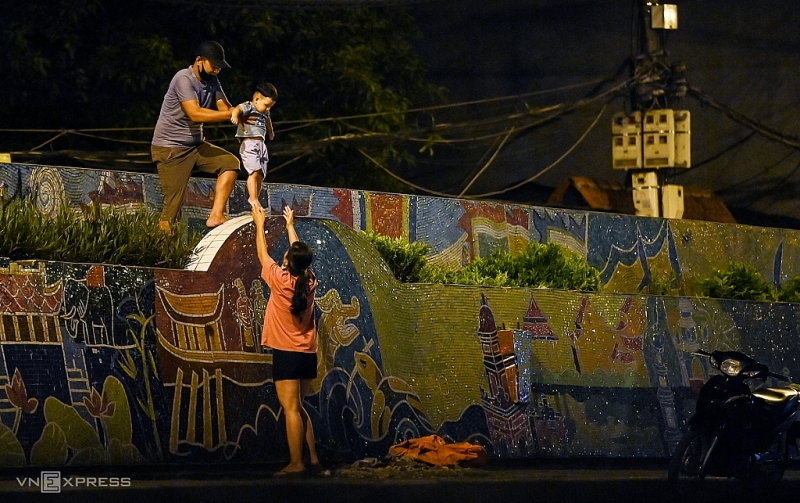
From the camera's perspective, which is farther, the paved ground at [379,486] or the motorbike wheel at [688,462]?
→ the motorbike wheel at [688,462]

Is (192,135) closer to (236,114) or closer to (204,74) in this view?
(204,74)

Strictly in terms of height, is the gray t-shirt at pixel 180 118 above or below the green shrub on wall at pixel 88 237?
above

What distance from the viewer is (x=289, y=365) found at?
375 inches

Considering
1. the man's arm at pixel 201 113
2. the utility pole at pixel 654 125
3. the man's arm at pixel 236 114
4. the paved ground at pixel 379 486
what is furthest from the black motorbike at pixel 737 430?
the utility pole at pixel 654 125

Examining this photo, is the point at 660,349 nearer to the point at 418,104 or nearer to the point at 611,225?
the point at 611,225

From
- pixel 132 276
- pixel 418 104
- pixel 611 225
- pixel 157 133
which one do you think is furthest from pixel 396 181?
pixel 132 276

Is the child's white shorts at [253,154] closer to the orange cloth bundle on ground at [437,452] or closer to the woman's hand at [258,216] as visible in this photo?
the woman's hand at [258,216]

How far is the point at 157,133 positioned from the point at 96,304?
196 cm

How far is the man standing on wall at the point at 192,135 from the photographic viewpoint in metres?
10.7

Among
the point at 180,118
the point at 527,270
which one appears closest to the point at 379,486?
the point at 180,118

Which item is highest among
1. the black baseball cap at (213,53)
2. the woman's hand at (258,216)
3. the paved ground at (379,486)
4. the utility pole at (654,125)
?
the utility pole at (654,125)

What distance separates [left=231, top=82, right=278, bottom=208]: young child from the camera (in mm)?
10508

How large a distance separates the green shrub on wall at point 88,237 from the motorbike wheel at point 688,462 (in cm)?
405

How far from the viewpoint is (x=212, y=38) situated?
1761 cm
